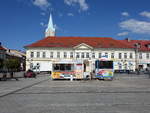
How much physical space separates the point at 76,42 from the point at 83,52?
5509 mm

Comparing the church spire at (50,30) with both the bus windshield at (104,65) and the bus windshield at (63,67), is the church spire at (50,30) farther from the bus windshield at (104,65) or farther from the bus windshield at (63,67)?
the bus windshield at (104,65)

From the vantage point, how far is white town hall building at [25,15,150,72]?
78562mm

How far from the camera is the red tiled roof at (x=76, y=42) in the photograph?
79.5 metres

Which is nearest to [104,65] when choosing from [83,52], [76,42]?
[83,52]

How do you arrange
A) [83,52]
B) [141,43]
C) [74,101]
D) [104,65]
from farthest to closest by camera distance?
[141,43] < [83,52] < [104,65] < [74,101]

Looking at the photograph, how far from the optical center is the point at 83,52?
78812mm

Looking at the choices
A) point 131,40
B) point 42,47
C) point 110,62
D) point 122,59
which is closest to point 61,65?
point 110,62

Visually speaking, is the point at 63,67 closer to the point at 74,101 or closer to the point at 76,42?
the point at 74,101

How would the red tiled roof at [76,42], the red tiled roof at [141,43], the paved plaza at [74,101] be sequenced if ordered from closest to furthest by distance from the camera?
the paved plaza at [74,101]
the red tiled roof at [76,42]
the red tiled roof at [141,43]

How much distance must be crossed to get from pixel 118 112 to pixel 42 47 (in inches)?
2792

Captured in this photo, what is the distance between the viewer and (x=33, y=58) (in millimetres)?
78875

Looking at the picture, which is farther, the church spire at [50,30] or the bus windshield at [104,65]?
the church spire at [50,30]

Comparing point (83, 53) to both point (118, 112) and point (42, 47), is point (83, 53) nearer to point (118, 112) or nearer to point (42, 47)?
point (42, 47)

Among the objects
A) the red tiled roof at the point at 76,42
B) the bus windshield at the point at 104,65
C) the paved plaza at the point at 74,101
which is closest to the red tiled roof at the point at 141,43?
the red tiled roof at the point at 76,42
